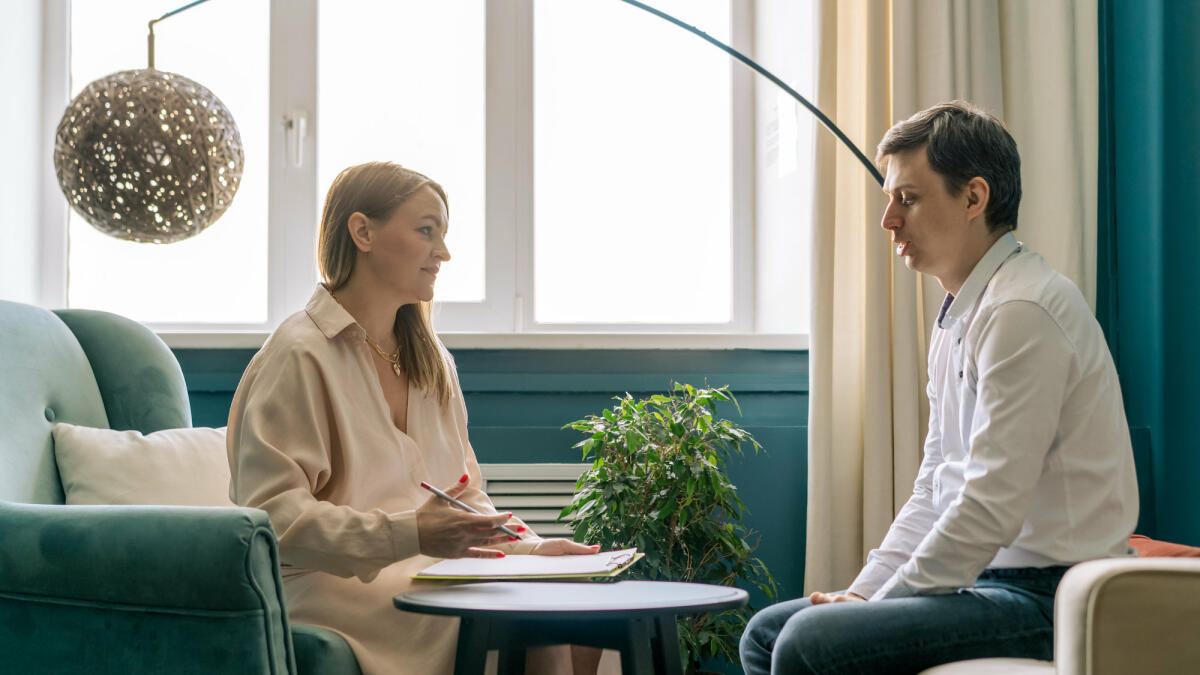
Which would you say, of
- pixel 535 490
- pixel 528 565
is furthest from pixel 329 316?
pixel 535 490

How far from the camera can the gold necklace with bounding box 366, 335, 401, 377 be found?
170 centimetres

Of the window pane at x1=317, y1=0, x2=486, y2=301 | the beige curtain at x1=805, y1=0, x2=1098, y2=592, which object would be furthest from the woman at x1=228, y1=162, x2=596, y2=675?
the window pane at x1=317, y1=0, x2=486, y2=301

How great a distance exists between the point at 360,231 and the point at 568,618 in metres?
0.77

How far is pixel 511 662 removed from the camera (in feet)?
4.33

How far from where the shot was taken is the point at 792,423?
9.24 ft

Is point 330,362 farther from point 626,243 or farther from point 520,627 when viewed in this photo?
point 626,243

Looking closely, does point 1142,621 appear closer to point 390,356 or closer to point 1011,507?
point 1011,507

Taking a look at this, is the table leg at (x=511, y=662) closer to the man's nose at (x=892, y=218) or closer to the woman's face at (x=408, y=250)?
the woman's face at (x=408, y=250)

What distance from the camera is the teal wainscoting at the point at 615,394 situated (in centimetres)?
274

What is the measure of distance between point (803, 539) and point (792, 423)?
306mm

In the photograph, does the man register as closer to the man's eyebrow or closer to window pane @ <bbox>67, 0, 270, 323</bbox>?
the man's eyebrow

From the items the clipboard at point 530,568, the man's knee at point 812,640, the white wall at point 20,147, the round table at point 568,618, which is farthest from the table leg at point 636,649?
the white wall at point 20,147

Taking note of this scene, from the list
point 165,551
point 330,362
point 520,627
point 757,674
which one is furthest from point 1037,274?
point 165,551

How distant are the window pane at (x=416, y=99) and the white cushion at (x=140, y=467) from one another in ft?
3.93
